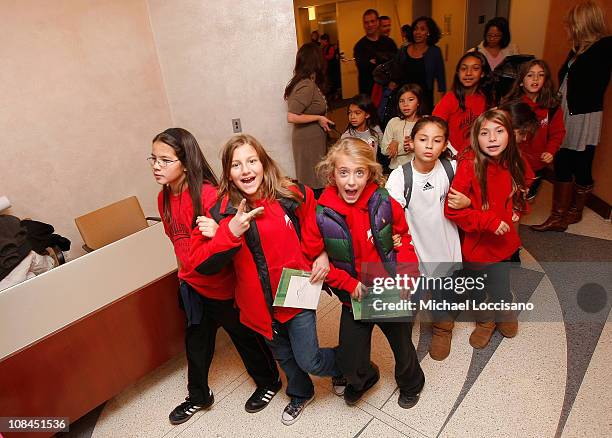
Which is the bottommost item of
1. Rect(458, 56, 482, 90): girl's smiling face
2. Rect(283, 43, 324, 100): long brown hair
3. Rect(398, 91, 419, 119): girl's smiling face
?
Rect(398, 91, 419, 119): girl's smiling face

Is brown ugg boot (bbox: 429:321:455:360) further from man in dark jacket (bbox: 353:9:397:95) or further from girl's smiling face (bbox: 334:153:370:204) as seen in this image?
man in dark jacket (bbox: 353:9:397:95)

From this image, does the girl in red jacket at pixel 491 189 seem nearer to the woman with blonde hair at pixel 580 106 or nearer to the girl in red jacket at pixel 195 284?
the girl in red jacket at pixel 195 284

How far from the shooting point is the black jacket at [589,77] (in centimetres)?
318

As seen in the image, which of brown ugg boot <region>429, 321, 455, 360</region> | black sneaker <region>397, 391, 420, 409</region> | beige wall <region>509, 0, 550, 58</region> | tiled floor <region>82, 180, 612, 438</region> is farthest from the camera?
beige wall <region>509, 0, 550, 58</region>

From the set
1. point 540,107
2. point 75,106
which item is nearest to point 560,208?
point 540,107

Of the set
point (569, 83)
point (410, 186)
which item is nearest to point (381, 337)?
point (410, 186)

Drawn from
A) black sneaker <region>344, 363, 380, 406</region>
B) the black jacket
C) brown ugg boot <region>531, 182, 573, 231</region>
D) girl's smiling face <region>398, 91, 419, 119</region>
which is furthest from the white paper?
the black jacket

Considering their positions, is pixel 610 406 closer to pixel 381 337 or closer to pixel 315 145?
pixel 381 337

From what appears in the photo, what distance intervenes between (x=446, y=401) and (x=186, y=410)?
1413mm

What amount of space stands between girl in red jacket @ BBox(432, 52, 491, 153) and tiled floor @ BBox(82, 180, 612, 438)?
4.45 ft

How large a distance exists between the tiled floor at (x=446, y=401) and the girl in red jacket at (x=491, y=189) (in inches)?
23.8

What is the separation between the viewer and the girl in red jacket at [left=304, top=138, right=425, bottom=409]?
1805 mm

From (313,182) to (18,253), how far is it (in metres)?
2.32

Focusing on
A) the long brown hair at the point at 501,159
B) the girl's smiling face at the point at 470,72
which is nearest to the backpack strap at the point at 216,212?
the long brown hair at the point at 501,159
